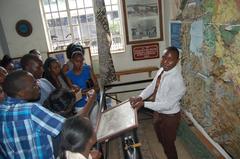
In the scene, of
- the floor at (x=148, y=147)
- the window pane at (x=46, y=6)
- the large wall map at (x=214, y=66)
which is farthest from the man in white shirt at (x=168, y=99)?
the window pane at (x=46, y=6)

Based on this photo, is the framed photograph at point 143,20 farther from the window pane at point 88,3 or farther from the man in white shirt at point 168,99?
the man in white shirt at point 168,99

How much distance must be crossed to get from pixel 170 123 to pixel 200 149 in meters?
0.80

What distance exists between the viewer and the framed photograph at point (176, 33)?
3.26m

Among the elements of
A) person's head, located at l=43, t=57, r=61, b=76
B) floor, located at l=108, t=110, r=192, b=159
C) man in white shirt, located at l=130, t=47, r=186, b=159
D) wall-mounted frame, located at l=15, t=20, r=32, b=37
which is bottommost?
floor, located at l=108, t=110, r=192, b=159

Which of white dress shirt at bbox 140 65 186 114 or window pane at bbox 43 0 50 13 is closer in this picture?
white dress shirt at bbox 140 65 186 114

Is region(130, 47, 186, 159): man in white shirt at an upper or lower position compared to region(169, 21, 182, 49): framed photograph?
lower

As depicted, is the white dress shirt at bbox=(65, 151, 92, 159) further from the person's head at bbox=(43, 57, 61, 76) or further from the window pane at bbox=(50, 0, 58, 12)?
the window pane at bbox=(50, 0, 58, 12)

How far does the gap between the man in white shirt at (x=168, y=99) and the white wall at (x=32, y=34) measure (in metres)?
2.52

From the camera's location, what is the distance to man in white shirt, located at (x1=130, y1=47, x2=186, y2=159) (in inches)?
93.7

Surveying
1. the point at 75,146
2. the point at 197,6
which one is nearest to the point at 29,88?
the point at 75,146

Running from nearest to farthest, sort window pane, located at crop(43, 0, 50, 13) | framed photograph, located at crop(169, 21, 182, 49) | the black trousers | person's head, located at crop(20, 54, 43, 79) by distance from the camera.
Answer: person's head, located at crop(20, 54, 43, 79) → the black trousers → framed photograph, located at crop(169, 21, 182, 49) → window pane, located at crop(43, 0, 50, 13)

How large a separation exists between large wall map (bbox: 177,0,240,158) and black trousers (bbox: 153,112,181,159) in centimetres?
38

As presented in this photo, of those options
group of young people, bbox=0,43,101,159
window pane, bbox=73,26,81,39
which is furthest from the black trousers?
window pane, bbox=73,26,81,39

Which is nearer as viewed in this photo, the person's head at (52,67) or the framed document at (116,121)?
the framed document at (116,121)
